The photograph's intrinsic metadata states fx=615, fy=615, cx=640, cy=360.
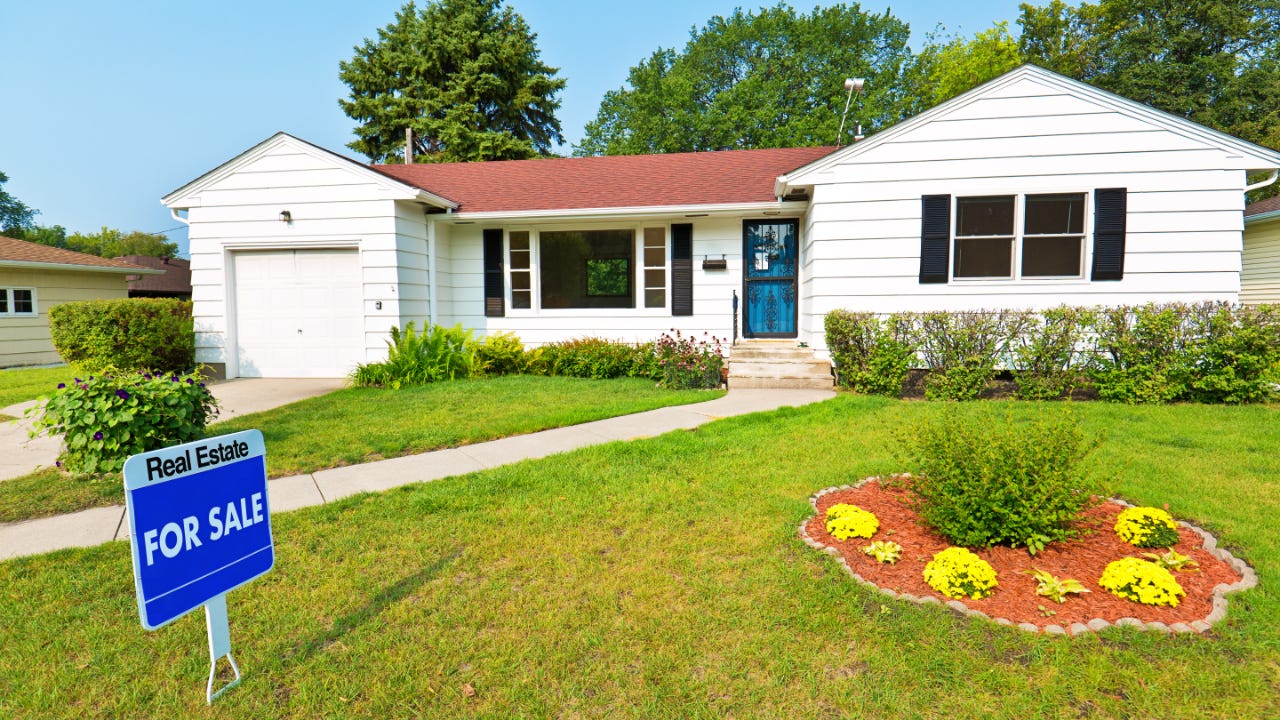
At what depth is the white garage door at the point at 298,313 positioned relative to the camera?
33.4ft

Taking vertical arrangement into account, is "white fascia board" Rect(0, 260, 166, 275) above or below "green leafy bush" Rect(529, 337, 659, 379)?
above

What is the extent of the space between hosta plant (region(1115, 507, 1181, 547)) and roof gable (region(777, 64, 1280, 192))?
255 inches

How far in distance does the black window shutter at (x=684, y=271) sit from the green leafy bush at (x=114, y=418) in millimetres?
7417

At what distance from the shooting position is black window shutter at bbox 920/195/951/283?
848cm

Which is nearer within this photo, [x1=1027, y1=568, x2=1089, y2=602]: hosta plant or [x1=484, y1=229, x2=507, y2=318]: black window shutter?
[x1=1027, y1=568, x2=1089, y2=602]: hosta plant

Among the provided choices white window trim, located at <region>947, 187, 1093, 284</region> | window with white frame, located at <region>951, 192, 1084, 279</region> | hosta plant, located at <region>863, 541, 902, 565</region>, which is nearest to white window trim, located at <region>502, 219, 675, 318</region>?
white window trim, located at <region>947, 187, 1093, 284</region>

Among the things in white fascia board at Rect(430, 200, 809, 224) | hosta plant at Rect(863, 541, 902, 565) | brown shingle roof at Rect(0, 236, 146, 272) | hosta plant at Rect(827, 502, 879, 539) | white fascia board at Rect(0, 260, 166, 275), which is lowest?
hosta plant at Rect(863, 541, 902, 565)

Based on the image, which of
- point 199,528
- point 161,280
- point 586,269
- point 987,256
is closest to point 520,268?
point 586,269

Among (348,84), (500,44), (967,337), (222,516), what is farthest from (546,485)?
(348,84)

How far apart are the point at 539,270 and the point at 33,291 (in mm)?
13249

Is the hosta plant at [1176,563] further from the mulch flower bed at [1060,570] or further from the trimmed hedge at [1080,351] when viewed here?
the trimmed hedge at [1080,351]

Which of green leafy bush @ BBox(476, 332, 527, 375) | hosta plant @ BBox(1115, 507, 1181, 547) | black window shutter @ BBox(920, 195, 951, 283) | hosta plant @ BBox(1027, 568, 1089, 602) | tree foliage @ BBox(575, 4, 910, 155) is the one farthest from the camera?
tree foliage @ BBox(575, 4, 910, 155)

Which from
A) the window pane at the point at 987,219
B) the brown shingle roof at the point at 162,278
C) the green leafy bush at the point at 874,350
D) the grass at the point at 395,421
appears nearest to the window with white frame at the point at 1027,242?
the window pane at the point at 987,219

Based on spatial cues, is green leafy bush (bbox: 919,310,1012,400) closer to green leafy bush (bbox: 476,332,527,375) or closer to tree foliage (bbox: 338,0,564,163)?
green leafy bush (bbox: 476,332,527,375)
